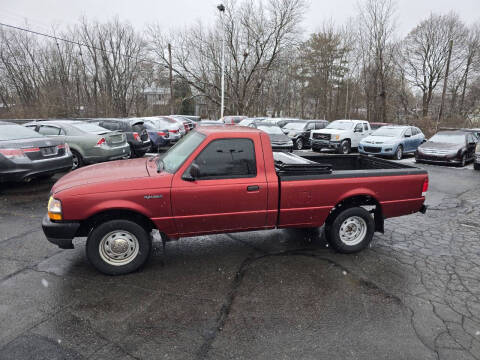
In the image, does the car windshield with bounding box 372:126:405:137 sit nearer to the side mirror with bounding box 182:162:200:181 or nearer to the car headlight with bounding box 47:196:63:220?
the side mirror with bounding box 182:162:200:181

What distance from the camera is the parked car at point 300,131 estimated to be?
17.8 metres

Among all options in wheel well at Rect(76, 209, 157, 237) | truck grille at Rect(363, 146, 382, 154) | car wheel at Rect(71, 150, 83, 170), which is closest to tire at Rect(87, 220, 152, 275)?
wheel well at Rect(76, 209, 157, 237)

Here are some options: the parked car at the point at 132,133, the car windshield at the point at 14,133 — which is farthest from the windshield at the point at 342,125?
the car windshield at the point at 14,133

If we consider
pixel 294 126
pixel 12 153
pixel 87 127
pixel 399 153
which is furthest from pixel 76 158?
pixel 399 153

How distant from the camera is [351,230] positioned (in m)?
4.65

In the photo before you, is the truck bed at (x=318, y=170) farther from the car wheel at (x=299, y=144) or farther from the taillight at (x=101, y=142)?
the car wheel at (x=299, y=144)

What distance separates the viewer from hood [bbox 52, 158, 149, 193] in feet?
12.3

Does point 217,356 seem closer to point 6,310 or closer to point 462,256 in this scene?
point 6,310

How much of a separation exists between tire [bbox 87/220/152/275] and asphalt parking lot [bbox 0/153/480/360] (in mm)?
170

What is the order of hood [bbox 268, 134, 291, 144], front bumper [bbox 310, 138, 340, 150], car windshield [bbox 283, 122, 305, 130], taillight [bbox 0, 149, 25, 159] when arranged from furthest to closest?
1. car windshield [bbox 283, 122, 305, 130]
2. front bumper [bbox 310, 138, 340, 150]
3. hood [bbox 268, 134, 291, 144]
4. taillight [bbox 0, 149, 25, 159]

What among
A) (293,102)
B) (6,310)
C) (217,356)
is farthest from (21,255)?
(293,102)

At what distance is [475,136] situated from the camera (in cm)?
1449

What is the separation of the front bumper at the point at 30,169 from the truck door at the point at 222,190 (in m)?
5.00

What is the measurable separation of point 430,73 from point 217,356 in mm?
39887
